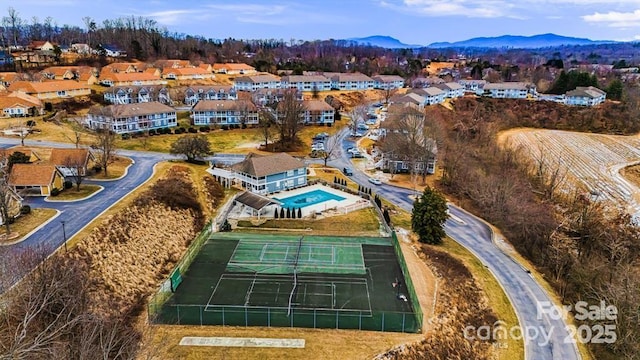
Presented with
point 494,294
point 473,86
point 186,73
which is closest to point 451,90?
point 473,86

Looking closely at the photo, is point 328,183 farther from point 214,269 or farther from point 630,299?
point 630,299

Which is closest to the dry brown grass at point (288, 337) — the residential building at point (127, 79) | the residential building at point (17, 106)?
the residential building at point (17, 106)

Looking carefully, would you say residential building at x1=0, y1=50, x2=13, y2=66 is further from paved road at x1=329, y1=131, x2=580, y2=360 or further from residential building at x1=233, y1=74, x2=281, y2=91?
paved road at x1=329, y1=131, x2=580, y2=360

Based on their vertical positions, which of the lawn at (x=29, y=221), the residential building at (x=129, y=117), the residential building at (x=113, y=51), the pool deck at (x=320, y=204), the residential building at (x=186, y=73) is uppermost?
the residential building at (x=113, y=51)

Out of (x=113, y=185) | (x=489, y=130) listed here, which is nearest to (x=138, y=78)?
(x=113, y=185)

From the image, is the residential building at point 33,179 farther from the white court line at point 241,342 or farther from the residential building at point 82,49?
the residential building at point 82,49

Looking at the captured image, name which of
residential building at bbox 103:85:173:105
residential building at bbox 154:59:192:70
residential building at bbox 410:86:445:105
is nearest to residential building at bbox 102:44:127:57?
residential building at bbox 154:59:192:70
